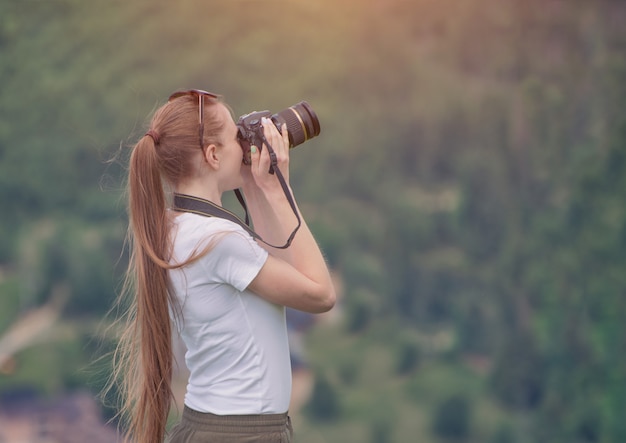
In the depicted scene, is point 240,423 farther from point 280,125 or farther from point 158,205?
point 280,125

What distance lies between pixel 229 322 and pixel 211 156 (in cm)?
29

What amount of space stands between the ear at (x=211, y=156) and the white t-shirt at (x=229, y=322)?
0.32 ft

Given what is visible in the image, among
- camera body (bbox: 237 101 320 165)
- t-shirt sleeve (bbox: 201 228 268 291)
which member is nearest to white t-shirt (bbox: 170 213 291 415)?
t-shirt sleeve (bbox: 201 228 268 291)

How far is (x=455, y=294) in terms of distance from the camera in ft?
12.0

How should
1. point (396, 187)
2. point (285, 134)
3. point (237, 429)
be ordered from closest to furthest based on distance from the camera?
point (237, 429) < point (285, 134) < point (396, 187)

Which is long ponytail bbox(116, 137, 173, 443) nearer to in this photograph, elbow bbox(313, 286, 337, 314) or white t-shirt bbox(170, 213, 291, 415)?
white t-shirt bbox(170, 213, 291, 415)

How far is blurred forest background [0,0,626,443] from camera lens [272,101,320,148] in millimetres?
1774

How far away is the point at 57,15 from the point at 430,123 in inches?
58.8

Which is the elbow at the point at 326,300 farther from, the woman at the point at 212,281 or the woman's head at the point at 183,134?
the woman's head at the point at 183,134

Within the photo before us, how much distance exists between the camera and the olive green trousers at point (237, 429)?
1549mm

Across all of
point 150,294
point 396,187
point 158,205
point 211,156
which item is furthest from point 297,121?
point 396,187

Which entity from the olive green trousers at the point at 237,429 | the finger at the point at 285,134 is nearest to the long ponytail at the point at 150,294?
the olive green trousers at the point at 237,429

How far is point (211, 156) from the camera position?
64.0 inches

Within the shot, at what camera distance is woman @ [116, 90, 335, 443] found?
1560 mm
